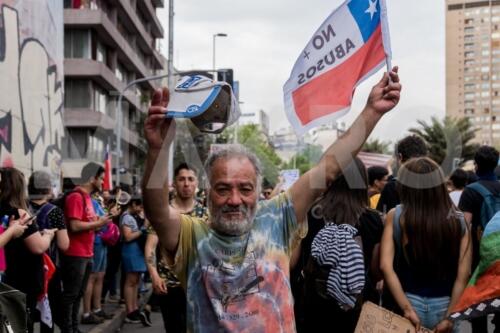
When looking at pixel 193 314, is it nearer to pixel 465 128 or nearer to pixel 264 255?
pixel 264 255

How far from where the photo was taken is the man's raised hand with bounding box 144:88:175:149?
104 inches

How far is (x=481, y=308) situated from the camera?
12.4 feet

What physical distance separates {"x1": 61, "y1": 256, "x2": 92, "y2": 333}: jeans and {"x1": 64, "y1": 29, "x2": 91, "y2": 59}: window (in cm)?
3736

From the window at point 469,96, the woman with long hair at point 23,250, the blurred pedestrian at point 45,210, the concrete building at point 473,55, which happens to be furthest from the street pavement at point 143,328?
the window at point 469,96

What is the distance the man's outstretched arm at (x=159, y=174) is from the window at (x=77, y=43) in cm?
4160

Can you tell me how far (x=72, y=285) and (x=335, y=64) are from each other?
3990 mm

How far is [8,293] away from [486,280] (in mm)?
2618

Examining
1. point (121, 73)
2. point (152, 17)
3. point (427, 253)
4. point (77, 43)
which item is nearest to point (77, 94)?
point (77, 43)

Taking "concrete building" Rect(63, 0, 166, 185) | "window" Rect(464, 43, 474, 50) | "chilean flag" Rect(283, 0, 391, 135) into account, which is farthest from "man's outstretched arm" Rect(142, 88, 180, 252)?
"window" Rect(464, 43, 474, 50)

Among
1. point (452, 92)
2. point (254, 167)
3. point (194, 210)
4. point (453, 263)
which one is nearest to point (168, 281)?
point (194, 210)

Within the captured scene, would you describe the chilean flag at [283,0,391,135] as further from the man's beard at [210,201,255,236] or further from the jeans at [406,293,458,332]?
the man's beard at [210,201,255,236]

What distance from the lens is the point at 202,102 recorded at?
2736 millimetres

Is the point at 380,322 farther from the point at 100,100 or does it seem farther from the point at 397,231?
the point at 100,100

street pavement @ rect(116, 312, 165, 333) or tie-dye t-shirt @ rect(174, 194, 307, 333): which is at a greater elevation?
tie-dye t-shirt @ rect(174, 194, 307, 333)
